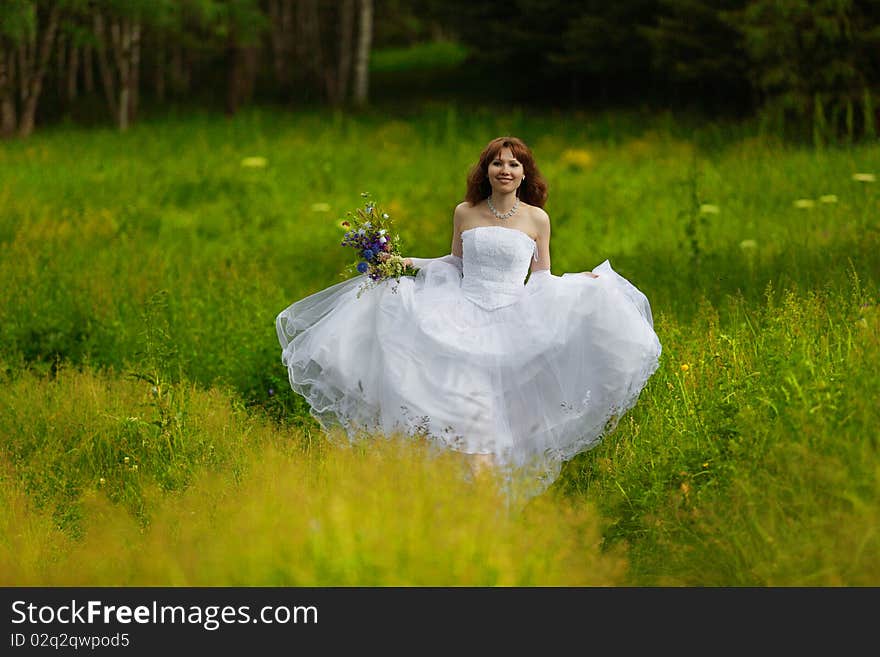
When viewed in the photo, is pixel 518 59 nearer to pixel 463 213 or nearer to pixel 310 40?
pixel 310 40

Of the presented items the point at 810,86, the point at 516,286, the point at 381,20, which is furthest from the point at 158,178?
the point at 381,20

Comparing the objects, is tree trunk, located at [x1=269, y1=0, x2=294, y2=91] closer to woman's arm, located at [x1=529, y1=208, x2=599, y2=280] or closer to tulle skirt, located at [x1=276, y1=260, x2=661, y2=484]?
woman's arm, located at [x1=529, y1=208, x2=599, y2=280]

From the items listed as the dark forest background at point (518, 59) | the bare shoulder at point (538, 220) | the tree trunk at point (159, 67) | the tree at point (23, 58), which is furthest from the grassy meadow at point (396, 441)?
the tree trunk at point (159, 67)

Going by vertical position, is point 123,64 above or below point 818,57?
below

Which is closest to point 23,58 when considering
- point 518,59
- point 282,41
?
point 518,59

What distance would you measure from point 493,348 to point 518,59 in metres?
22.4

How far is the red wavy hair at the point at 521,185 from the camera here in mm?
6355

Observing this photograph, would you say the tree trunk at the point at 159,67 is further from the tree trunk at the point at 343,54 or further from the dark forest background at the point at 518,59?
the tree trunk at the point at 343,54

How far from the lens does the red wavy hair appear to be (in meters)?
6.36

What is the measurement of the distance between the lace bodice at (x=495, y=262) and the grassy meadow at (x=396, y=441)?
0.99m

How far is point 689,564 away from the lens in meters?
4.71

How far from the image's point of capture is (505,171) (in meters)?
6.28

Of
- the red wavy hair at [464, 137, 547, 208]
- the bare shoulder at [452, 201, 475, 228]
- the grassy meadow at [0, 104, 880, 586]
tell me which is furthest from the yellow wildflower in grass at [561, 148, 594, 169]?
the bare shoulder at [452, 201, 475, 228]

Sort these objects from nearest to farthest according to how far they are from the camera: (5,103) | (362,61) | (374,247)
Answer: (374,247) < (5,103) < (362,61)
